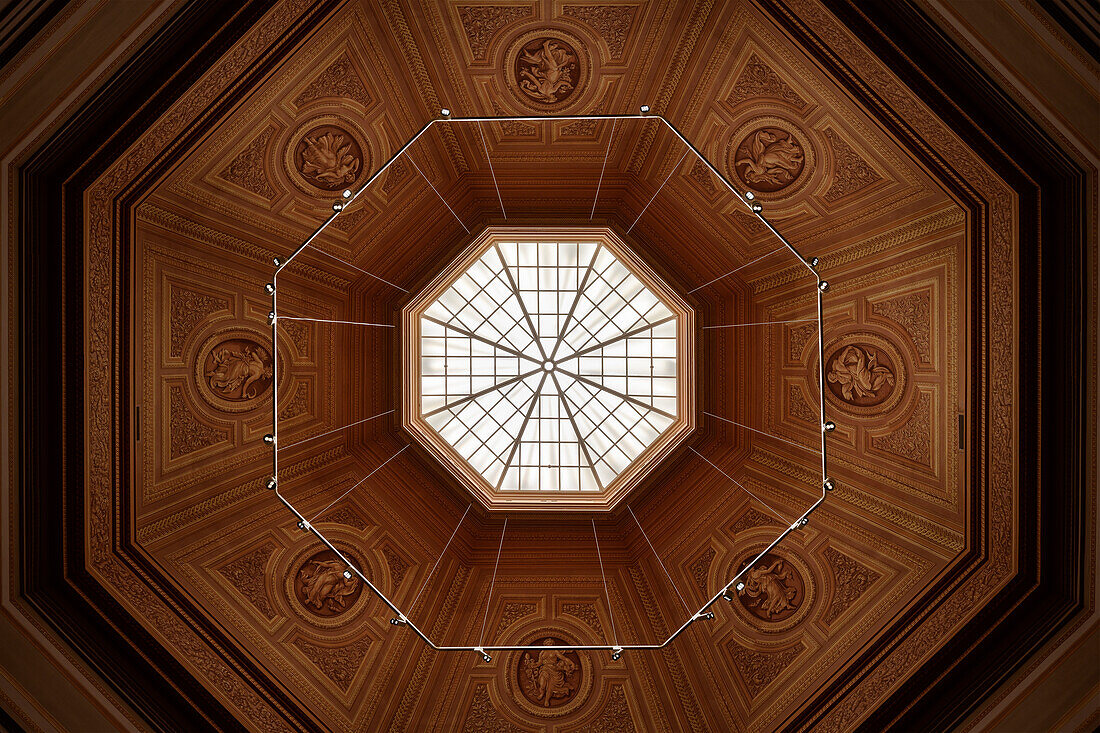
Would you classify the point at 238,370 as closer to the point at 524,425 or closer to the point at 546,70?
the point at 524,425

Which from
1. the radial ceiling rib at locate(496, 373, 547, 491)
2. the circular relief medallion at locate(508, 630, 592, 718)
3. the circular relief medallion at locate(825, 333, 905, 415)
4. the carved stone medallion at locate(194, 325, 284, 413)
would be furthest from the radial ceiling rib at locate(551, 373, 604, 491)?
the carved stone medallion at locate(194, 325, 284, 413)

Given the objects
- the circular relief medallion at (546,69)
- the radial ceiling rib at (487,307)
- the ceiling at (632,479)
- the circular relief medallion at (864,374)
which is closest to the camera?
the ceiling at (632,479)

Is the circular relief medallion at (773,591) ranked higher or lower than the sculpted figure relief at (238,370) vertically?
lower

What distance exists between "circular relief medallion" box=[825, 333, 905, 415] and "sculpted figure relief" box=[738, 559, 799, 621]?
244cm

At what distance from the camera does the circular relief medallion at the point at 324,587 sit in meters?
10.0

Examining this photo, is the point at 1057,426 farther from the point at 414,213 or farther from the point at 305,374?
the point at 305,374

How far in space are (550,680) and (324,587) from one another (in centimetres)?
340

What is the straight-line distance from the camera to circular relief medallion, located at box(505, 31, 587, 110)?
880 cm

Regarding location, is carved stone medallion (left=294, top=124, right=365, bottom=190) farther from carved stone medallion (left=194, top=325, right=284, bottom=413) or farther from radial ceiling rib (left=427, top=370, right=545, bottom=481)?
radial ceiling rib (left=427, top=370, right=545, bottom=481)

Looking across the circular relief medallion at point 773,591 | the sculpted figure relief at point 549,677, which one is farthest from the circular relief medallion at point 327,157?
the circular relief medallion at point 773,591

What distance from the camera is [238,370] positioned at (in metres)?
10.2

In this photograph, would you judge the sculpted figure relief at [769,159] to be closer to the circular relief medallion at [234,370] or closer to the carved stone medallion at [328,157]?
the carved stone medallion at [328,157]

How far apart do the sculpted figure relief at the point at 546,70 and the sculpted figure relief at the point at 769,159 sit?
2377 millimetres

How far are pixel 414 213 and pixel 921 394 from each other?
286 inches
